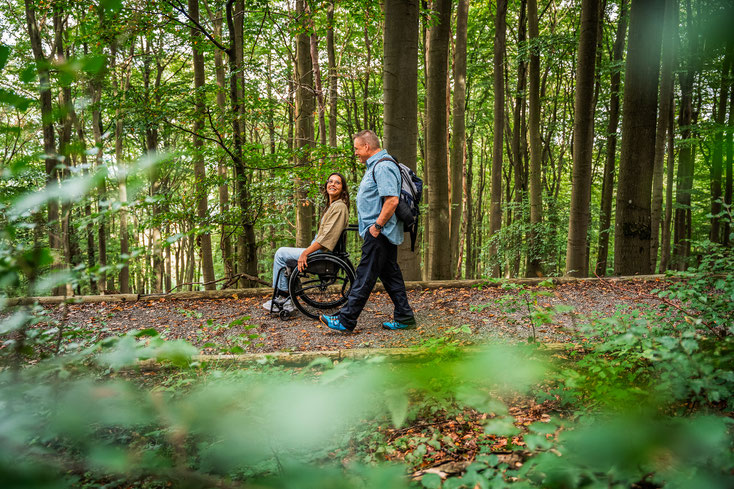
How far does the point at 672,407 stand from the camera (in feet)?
5.88

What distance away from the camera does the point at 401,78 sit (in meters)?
5.86

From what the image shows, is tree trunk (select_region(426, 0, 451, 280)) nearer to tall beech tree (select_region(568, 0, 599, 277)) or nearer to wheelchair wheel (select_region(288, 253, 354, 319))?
tall beech tree (select_region(568, 0, 599, 277))

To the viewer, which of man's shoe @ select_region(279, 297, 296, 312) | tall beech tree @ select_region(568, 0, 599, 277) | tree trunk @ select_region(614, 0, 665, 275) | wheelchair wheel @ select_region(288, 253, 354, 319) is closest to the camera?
wheelchair wheel @ select_region(288, 253, 354, 319)

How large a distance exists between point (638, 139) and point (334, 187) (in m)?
5.17

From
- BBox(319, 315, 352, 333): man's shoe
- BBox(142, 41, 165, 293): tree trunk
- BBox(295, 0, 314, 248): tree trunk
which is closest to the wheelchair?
BBox(319, 315, 352, 333): man's shoe

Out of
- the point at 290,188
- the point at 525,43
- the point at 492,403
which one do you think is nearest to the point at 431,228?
the point at 290,188

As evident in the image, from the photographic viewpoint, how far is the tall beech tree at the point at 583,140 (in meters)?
7.66

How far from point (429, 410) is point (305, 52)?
8.98 m

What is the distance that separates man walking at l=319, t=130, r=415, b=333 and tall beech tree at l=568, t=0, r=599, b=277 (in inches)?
205

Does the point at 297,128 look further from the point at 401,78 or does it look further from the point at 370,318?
the point at 370,318

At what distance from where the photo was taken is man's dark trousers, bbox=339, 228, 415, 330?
160 inches

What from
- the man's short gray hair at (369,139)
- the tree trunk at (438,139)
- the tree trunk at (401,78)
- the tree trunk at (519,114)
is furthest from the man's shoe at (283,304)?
the tree trunk at (519,114)

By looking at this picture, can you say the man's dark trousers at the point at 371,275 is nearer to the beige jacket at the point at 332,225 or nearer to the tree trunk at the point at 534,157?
the beige jacket at the point at 332,225

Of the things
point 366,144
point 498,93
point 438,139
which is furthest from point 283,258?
point 498,93
